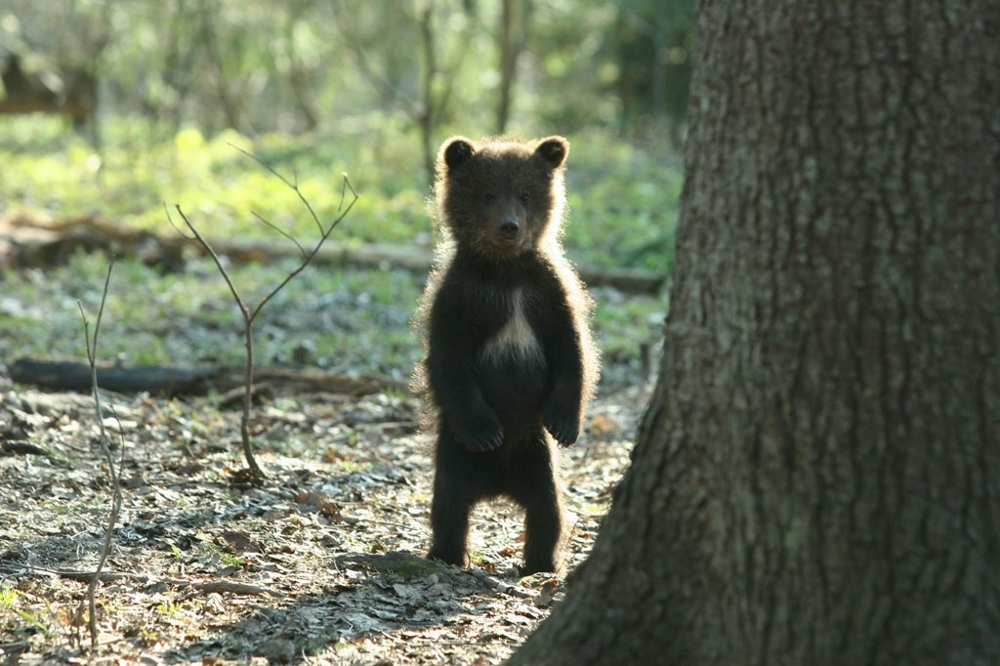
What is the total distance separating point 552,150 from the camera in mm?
6633

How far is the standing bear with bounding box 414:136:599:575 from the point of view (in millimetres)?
5531

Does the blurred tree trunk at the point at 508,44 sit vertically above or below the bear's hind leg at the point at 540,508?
above

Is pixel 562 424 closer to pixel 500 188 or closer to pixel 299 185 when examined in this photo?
pixel 500 188

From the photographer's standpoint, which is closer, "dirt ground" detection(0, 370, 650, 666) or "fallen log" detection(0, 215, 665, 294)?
"dirt ground" detection(0, 370, 650, 666)

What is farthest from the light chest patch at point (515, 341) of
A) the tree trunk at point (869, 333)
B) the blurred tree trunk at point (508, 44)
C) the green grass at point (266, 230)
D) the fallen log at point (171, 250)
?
the blurred tree trunk at point (508, 44)

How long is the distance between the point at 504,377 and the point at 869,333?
2.86 meters

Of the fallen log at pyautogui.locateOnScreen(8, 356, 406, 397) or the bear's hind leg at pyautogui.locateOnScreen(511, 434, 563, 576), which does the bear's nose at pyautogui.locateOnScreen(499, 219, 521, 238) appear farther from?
the fallen log at pyautogui.locateOnScreen(8, 356, 406, 397)

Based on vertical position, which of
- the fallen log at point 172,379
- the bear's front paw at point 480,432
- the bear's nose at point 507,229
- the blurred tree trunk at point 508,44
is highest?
the blurred tree trunk at point 508,44

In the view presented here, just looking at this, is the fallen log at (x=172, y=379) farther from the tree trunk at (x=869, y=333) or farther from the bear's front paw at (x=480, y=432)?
the tree trunk at (x=869, y=333)

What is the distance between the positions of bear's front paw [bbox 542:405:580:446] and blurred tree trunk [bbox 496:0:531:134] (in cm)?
1199

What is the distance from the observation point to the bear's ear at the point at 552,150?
6.60 meters

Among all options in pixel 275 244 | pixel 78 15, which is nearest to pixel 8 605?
pixel 275 244

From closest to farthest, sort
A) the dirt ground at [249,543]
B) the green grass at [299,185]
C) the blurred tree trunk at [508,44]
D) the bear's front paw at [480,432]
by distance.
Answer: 1. the dirt ground at [249,543]
2. the bear's front paw at [480,432]
3. the green grass at [299,185]
4. the blurred tree trunk at [508,44]

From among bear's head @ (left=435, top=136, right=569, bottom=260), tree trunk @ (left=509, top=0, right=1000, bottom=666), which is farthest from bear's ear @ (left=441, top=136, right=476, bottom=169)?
tree trunk @ (left=509, top=0, right=1000, bottom=666)
